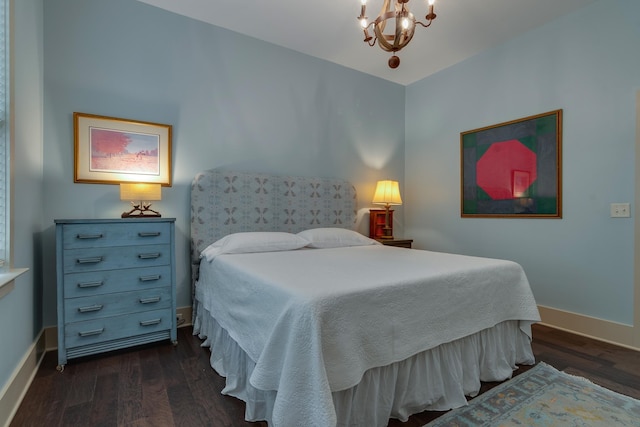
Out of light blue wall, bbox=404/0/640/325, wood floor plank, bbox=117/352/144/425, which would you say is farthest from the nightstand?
wood floor plank, bbox=117/352/144/425

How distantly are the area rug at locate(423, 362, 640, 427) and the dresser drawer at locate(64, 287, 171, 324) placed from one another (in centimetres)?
193

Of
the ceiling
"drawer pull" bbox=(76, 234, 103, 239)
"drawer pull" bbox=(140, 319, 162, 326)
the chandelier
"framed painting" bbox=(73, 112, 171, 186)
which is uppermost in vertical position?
the ceiling

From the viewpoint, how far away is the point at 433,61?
350 centimetres

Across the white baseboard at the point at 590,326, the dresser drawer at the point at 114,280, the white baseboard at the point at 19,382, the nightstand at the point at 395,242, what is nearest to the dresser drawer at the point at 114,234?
the dresser drawer at the point at 114,280

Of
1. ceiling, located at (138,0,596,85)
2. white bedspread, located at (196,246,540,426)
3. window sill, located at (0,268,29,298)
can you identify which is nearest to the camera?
white bedspread, located at (196,246,540,426)

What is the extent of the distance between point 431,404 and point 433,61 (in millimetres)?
3427

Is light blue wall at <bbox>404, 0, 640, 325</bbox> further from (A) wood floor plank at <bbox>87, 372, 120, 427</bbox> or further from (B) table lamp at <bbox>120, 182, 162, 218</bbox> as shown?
(A) wood floor plank at <bbox>87, 372, 120, 427</bbox>

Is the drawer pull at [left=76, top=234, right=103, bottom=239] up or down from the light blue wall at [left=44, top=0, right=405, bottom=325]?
down

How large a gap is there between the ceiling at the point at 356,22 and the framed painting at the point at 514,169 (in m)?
0.86

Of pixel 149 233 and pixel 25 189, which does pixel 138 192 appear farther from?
pixel 25 189

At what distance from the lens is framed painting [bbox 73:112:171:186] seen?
2.34 m

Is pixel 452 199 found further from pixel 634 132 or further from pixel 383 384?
pixel 383 384

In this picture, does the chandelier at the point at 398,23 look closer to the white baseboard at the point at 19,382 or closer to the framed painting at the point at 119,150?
the framed painting at the point at 119,150

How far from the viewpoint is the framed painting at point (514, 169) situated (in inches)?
109
